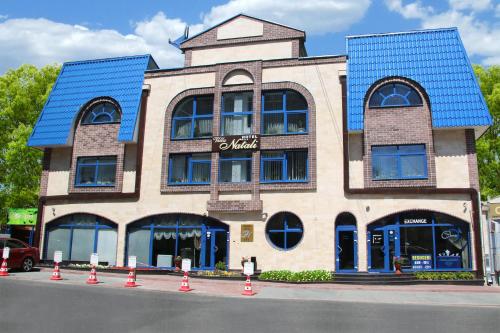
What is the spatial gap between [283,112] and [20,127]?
2077cm

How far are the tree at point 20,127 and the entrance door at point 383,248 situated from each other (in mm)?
25508

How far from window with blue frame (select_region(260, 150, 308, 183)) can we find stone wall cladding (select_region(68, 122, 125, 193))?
→ 817 centimetres

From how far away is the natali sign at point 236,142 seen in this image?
24766 millimetres

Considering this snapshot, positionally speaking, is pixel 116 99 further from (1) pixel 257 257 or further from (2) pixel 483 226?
(2) pixel 483 226

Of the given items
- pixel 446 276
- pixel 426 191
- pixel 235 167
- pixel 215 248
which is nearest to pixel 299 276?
pixel 215 248

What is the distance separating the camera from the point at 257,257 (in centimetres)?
2361

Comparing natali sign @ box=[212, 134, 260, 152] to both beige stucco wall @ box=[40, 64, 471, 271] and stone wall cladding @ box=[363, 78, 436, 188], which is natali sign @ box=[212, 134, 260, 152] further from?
stone wall cladding @ box=[363, 78, 436, 188]

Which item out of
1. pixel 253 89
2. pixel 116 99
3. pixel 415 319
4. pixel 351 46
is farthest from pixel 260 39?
pixel 415 319

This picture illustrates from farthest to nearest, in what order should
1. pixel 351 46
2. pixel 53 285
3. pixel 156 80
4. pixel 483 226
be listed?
pixel 156 80
pixel 351 46
pixel 483 226
pixel 53 285

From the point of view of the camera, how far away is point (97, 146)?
2697 centimetres

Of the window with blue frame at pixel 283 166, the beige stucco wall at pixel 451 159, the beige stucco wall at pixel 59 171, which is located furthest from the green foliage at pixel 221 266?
the beige stucco wall at pixel 451 159

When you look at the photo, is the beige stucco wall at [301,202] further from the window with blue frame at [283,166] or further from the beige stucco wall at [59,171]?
the beige stucco wall at [59,171]

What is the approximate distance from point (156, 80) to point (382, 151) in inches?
525

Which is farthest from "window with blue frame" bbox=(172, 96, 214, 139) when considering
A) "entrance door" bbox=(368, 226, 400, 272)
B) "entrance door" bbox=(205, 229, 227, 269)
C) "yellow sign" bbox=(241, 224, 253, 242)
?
"entrance door" bbox=(368, 226, 400, 272)
